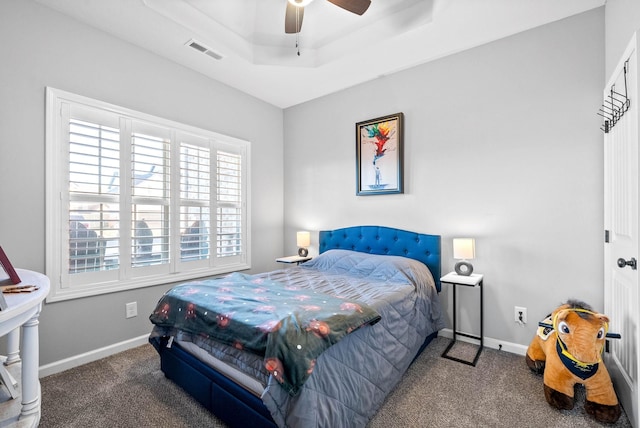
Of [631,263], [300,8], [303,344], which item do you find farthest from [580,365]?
[300,8]

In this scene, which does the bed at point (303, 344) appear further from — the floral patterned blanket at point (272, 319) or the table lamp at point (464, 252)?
the table lamp at point (464, 252)

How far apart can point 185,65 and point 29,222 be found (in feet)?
6.66

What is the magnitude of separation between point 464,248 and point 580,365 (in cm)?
110

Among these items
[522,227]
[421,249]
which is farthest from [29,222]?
[522,227]

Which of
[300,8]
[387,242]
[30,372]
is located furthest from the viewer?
[387,242]

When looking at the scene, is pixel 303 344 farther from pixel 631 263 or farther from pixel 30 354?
pixel 631 263

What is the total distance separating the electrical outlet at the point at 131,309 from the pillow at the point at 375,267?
1.65 meters

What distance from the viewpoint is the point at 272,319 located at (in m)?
1.59

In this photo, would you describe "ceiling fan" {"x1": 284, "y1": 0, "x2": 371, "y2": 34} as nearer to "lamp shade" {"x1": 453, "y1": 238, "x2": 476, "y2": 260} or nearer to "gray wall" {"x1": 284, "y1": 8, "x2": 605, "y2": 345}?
"gray wall" {"x1": 284, "y1": 8, "x2": 605, "y2": 345}

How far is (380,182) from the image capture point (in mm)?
3426

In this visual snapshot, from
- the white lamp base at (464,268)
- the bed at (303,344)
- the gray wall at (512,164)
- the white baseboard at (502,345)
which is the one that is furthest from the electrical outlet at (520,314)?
the bed at (303,344)

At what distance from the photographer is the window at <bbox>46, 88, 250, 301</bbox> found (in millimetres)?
2396

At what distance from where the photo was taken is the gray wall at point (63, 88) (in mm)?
2178

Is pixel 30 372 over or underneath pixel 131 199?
underneath
